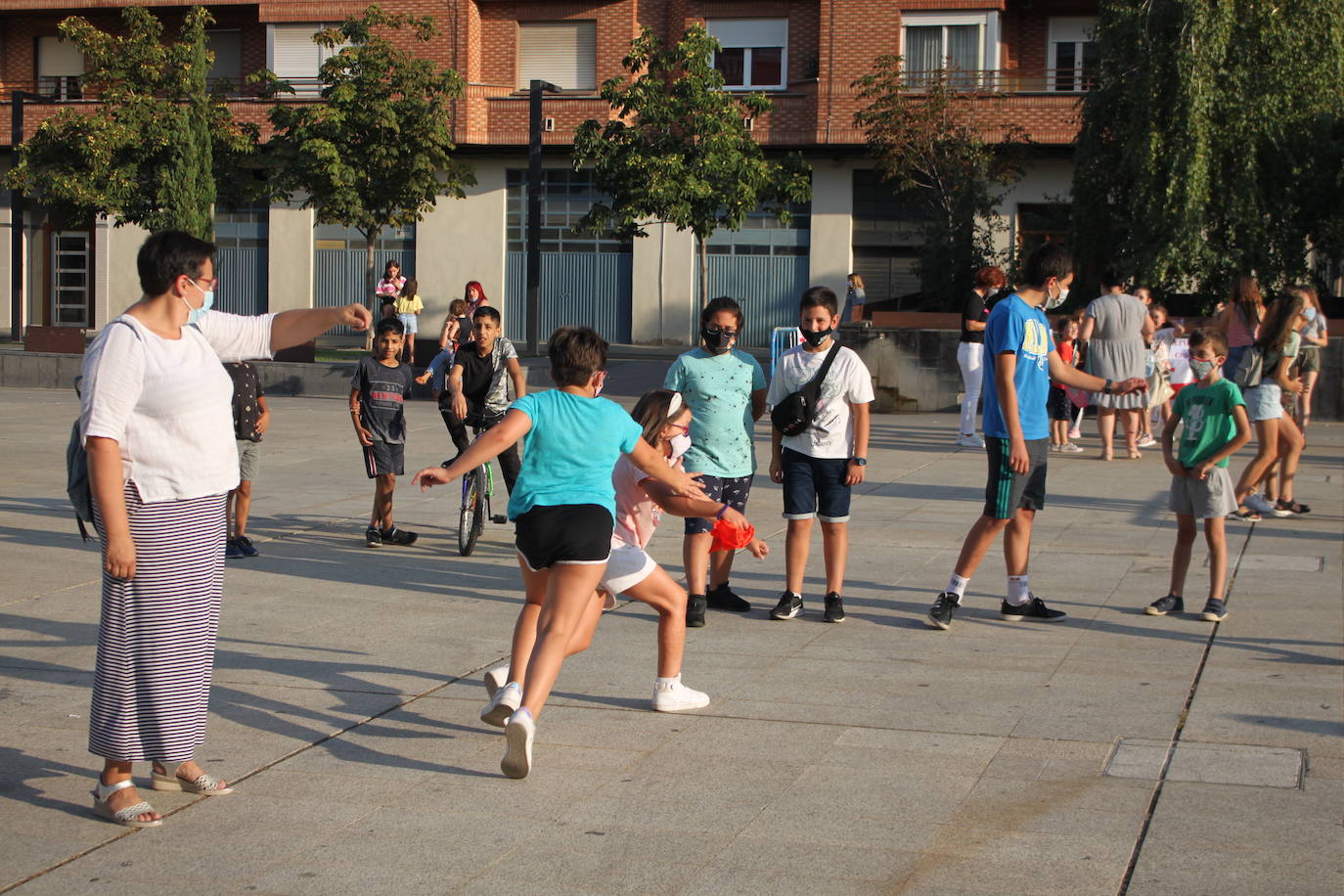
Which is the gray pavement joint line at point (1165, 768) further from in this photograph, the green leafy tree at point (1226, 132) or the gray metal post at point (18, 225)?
the gray metal post at point (18, 225)

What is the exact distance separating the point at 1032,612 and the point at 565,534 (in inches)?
136

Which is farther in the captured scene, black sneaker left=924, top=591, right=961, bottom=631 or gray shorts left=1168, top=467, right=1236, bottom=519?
gray shorts left=1168, top=467, right=1236, bottom=519

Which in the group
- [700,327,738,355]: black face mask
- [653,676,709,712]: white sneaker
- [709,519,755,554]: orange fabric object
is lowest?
[653,676,709,712]: white sneaker

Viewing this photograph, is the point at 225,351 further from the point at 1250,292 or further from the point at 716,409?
the point at 1250,292

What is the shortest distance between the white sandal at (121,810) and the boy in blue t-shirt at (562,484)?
3.75 feet

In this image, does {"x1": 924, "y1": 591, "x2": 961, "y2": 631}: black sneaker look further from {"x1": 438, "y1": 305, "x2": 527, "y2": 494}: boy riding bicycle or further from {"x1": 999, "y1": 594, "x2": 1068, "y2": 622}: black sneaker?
{"x1": 438, "y1": 305, "x2": 527, "y2": 494}: boy riding bicycle

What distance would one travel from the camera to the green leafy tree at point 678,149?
2520cm

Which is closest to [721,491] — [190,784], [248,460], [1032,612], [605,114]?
[1032,612]

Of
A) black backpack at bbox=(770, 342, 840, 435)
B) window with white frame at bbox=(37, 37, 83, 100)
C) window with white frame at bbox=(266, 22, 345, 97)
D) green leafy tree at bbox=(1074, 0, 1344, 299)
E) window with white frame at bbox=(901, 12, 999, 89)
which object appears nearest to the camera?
black backpack at bbox=(770, 342, 840, 435)

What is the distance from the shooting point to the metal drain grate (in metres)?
5.03

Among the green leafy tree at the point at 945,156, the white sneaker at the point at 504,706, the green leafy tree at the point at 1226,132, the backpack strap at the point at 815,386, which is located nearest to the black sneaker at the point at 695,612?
the backpack strap at the point at 815,386

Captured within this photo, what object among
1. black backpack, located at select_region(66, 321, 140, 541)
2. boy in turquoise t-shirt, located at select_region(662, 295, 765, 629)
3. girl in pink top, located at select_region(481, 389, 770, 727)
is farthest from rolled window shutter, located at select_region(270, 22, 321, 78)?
black backpack, located at select_region(66, 321, 140, 541)

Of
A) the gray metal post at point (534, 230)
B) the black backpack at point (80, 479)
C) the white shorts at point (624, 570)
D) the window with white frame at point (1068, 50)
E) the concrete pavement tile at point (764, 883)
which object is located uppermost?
the window with white frame at point (1068, 50)

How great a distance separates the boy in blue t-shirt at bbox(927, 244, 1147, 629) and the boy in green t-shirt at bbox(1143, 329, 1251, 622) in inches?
15.1
